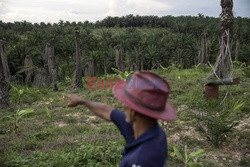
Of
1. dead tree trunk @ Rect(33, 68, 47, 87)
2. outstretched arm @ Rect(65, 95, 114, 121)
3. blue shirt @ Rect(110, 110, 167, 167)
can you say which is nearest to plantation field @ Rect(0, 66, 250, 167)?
outstretched arm @ Rect(65, 95, 114, 121)

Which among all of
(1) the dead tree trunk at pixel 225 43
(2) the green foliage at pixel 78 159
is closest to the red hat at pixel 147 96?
(2) the green foliage at pixel 78 159

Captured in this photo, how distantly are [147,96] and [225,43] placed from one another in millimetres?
9120

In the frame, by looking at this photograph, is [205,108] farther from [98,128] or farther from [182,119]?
[98,128]

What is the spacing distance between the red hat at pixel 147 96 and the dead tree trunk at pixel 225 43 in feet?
28.5

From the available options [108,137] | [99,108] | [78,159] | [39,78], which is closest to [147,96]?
Result: [99,108]

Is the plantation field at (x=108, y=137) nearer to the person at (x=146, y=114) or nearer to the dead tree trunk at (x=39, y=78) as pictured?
the person at (x=146, y=114)

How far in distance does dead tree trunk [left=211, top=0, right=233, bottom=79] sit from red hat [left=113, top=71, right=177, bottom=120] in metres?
8.69

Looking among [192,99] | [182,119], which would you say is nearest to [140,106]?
[182,119]

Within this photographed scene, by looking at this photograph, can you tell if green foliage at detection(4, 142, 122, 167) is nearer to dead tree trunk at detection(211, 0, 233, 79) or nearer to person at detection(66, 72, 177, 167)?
person at detection(66, 72, 177, 167)

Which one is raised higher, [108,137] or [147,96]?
[147,96]

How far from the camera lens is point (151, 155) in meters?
1.88

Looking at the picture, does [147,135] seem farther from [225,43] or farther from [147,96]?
[225,43]

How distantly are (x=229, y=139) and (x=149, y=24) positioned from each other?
10818cm

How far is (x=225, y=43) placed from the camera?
10188 millimetres
